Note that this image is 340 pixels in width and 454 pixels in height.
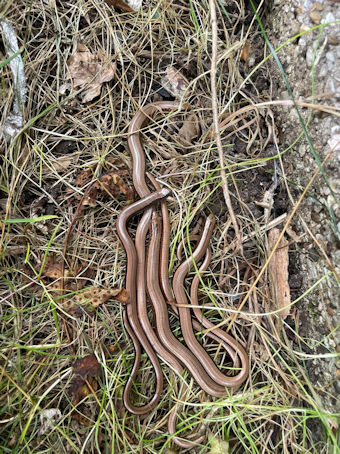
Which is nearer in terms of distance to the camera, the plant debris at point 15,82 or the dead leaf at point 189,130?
the plant debris at point 15,82

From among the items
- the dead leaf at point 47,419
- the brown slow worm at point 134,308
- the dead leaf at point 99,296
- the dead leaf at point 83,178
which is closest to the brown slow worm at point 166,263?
the brown slow worm at point 134,308

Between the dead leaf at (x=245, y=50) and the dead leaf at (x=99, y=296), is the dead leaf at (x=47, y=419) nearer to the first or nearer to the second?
the dead leaf at (x=99, y=296)

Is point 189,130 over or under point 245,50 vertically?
under

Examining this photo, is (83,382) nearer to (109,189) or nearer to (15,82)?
(109,189)


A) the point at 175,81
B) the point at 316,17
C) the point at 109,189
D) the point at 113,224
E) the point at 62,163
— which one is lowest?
the point at 113,224

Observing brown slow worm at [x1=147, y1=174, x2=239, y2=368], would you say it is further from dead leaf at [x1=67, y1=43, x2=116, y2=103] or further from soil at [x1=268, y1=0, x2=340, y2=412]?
dead leaf at [x1=67, y1=43, x2=116, y2=103]

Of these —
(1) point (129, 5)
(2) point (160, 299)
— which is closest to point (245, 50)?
(1) point (129, 5)

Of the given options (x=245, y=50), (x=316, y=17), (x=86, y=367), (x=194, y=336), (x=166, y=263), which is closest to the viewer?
(x=316, y=17)
